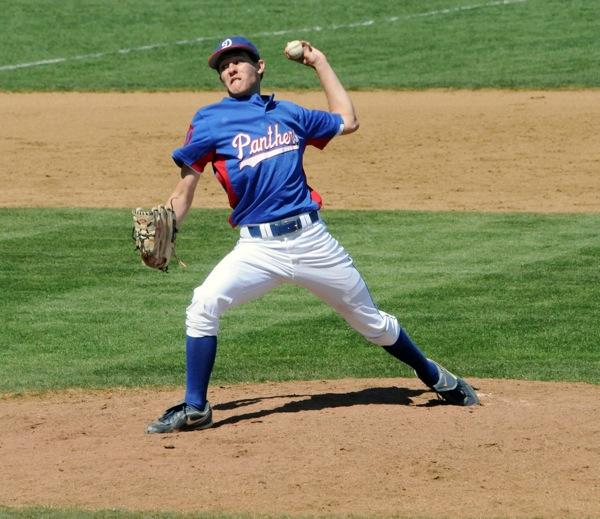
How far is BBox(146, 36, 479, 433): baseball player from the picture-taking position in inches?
255

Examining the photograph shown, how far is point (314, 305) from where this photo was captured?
32.9 ft

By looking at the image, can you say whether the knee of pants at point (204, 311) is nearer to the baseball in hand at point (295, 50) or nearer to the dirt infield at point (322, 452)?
the dirt infield at point (322, 452)

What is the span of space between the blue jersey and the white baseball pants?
0.12m

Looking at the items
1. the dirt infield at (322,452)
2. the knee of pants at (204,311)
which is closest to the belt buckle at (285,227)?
the knee of pants at (204,311)

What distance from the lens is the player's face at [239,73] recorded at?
21.6 feet

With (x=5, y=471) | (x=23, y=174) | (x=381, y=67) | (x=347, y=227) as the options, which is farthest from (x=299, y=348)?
(x=381, y=67)

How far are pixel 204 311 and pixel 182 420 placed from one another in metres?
0.55

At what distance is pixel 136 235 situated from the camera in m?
6.48

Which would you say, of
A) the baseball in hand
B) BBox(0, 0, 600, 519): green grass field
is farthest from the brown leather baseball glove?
BBox(0, 0, 600, 519): green grass field

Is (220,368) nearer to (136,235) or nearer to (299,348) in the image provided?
(299,348)

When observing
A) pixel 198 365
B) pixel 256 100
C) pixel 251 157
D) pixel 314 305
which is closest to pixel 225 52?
pixel 256 100

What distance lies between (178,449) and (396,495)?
115cm

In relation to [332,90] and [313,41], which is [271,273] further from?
[313,41]

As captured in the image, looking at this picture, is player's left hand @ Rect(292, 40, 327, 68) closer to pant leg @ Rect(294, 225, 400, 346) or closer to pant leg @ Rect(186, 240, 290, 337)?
pant leg @ Rect(294, 225, 400, 346)
